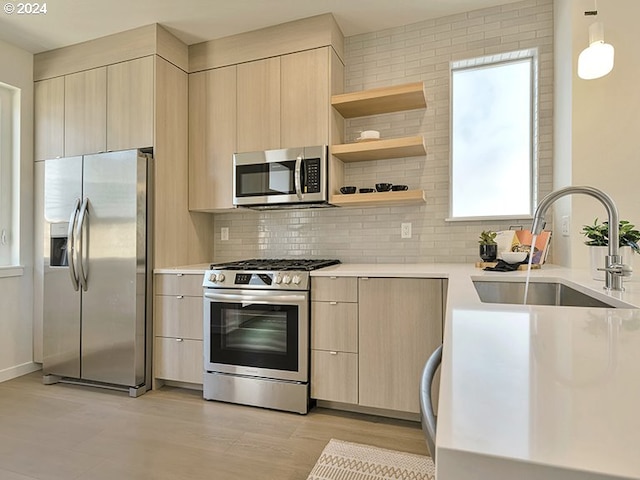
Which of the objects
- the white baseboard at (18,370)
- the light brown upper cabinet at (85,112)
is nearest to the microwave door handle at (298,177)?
the light brown upper cabinet at (85,112)

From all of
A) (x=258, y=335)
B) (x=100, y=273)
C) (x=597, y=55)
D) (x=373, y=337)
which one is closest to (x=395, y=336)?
(x=373, y=337)

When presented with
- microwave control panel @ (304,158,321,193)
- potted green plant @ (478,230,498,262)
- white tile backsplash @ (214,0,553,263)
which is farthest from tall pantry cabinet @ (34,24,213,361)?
potted green plant @ (478,230,498,262)

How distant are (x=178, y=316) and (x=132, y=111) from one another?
1665 mm

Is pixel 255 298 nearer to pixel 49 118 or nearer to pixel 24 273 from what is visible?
pixel 24 273

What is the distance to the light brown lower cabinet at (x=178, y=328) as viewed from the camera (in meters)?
2.81

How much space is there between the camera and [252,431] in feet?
7.38

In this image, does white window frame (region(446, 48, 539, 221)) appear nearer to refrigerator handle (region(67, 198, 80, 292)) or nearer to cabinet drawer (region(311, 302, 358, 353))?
cabinet drawer (region(311, 302, 358, 353))

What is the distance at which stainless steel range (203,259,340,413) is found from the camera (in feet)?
8.14

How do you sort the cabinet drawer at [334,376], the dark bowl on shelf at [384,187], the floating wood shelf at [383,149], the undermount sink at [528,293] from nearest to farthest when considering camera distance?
the undermount sink at [528,293]
the cabinet drawer at [334,376]
the floating wood shelf at [383,149]
the dark bowl on shelf at [384,187]

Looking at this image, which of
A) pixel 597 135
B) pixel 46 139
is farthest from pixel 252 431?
pixel 46 139

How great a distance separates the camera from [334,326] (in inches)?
96.6

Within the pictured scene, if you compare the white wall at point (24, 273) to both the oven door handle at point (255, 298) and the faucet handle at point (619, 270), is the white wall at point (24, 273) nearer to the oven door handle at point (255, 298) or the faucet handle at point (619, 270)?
the oven door handle at point (255, 298)

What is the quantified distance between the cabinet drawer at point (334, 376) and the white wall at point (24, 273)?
266 cm

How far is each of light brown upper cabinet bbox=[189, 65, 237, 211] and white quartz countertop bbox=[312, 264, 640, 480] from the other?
107 inches
